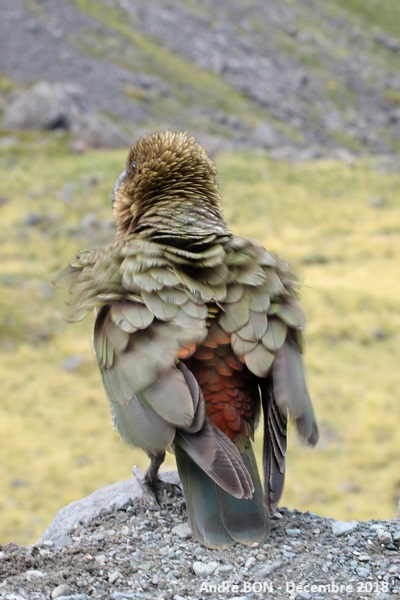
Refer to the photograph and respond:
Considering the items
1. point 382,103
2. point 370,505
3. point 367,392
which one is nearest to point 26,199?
point 367,392

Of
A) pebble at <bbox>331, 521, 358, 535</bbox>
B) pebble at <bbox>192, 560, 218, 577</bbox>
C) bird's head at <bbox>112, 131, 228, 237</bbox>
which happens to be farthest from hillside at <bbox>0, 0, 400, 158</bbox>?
pebble at <bbox>192, 560, 218, 577</bbox>

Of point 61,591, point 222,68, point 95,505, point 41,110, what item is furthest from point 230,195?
point 61,591

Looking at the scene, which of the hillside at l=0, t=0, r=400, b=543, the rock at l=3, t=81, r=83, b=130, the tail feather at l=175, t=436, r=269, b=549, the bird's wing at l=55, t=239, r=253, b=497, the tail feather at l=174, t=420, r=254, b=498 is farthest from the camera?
the rock at l=3, t=81, r=83, b=130

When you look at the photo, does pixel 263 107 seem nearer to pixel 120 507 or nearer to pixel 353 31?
pixel 353 31

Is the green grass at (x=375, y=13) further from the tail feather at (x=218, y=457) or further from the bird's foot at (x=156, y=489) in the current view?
the tail feather at (x=218, y=457)

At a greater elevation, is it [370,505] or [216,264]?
[370,505]

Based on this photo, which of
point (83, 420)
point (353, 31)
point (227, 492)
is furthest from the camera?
point (353, 31)

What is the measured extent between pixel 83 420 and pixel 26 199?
21104mm

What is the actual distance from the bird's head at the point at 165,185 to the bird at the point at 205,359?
235mm

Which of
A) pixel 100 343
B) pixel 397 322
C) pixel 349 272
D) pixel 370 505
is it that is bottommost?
pixel 100 343

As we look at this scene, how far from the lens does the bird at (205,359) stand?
5.36 metres

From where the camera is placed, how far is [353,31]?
3883 inches

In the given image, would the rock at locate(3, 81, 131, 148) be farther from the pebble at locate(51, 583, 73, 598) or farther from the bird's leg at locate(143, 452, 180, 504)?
the pebble at locate(51, 583, 73, 598)

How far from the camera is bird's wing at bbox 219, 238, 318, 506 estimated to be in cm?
564
